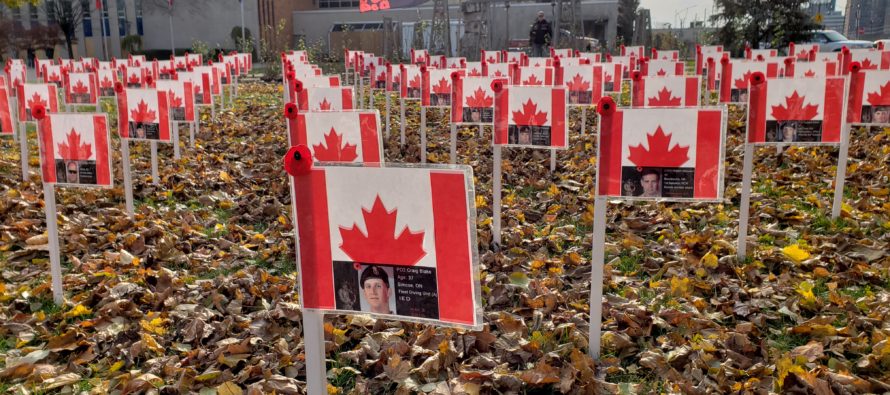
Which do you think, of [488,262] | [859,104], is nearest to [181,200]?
[488,262]

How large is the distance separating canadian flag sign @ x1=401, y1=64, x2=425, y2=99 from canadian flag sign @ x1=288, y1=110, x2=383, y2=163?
6.47m

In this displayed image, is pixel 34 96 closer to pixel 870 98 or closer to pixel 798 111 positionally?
pixel 798 111

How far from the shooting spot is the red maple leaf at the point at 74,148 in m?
5.38

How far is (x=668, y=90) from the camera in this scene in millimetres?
8672

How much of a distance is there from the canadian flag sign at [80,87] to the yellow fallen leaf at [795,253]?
10855 millimetres

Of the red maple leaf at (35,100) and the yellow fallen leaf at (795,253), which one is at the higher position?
the red maple leaf at (35,100)

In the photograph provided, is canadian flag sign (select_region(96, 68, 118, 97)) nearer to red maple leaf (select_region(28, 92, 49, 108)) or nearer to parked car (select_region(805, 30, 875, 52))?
red maple leaf (select_region(28, 92, 49, 108))

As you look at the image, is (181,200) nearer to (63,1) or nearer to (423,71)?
(423,71)

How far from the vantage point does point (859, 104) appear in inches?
271

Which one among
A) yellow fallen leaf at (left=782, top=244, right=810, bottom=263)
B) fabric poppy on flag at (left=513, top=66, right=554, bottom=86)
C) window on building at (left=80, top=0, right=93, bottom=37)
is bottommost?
yellow fallen leaf at (left=782, top=244, right=810, bottom=263)

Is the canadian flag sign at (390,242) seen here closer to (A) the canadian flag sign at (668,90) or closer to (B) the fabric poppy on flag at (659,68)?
(A) the canadian flag sign at (668,90)

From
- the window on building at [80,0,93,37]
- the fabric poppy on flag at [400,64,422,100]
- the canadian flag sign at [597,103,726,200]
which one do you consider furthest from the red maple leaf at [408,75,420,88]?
the window on building at [80,0,93,37]

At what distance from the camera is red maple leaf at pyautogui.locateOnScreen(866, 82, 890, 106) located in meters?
6.90

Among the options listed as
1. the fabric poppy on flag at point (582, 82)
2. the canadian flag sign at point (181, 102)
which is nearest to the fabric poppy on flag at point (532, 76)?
the fabric poppy on flag at point (582, 82)
